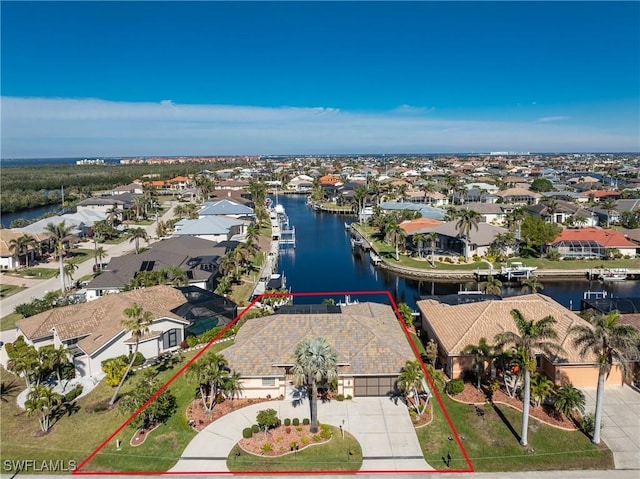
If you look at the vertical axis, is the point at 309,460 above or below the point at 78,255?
below

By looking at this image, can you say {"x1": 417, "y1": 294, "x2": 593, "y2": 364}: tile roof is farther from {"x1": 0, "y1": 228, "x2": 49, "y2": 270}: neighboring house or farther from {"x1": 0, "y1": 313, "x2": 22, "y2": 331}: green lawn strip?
{"x1": 0, "y1": 228, "x2": 49, "y2": 270}: neighboring house

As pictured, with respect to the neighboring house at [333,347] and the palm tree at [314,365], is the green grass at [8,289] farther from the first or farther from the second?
the palm tree at [314,365]

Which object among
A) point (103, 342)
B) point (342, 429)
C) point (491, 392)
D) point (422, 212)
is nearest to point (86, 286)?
point (103, 342)

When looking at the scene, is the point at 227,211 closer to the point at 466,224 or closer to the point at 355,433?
the point at 466,224

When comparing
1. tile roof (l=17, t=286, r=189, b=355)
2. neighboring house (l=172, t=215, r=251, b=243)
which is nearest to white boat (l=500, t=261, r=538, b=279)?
tile roof (l=17, t=286, r=189, b=355)

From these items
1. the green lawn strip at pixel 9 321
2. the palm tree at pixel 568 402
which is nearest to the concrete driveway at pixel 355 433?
the palm tree at pixel 568 402

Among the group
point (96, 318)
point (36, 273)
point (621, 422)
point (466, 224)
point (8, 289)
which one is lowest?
point (621, 422)

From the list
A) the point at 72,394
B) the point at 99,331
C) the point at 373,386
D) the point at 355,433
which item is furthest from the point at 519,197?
the point at 72,394

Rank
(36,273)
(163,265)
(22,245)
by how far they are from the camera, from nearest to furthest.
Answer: (163,265) < (36,273) < (22,245)
